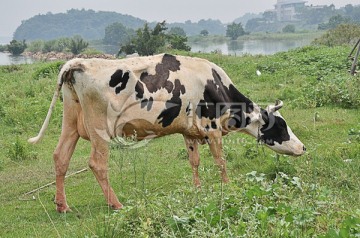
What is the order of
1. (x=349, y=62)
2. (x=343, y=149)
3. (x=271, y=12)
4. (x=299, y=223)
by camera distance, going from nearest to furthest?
(x=299, y=223)
(x=343, y=149)
(x=349, y=62)
(x=271, y=12)

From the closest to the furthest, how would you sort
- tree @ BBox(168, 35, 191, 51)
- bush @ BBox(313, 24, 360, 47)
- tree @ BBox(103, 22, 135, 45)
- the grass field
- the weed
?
1. the grass field
2. the weed
3. tree @ BBox(168, 35, 191, 51)
4. bush @ BBox(313, 24, 360, 47)
5. tree @ BBox(103, 22, 135, 45)

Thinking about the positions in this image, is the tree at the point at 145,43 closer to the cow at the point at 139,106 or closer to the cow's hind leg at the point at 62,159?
the cow at the point at 139,106

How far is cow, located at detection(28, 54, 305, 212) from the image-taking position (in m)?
5.73

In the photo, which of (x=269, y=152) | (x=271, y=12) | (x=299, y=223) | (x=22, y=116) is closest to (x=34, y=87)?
(x=22, y=116)

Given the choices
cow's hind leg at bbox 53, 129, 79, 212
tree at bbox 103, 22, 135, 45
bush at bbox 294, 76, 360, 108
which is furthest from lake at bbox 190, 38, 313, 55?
cow's hind leg at bbox 53, 129, 79, 212

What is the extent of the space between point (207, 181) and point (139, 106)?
1.13m

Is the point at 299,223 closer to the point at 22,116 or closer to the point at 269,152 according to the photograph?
the point at 269,152

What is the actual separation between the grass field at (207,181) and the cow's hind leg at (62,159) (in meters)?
0.14

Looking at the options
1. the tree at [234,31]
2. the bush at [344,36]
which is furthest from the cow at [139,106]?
the tree at [234,31]

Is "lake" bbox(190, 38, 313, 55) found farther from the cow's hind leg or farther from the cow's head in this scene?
the cow's hind leg

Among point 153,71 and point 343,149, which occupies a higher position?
point 153,71

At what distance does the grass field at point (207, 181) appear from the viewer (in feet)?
12.1

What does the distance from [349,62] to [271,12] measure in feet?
617

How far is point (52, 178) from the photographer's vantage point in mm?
7383
